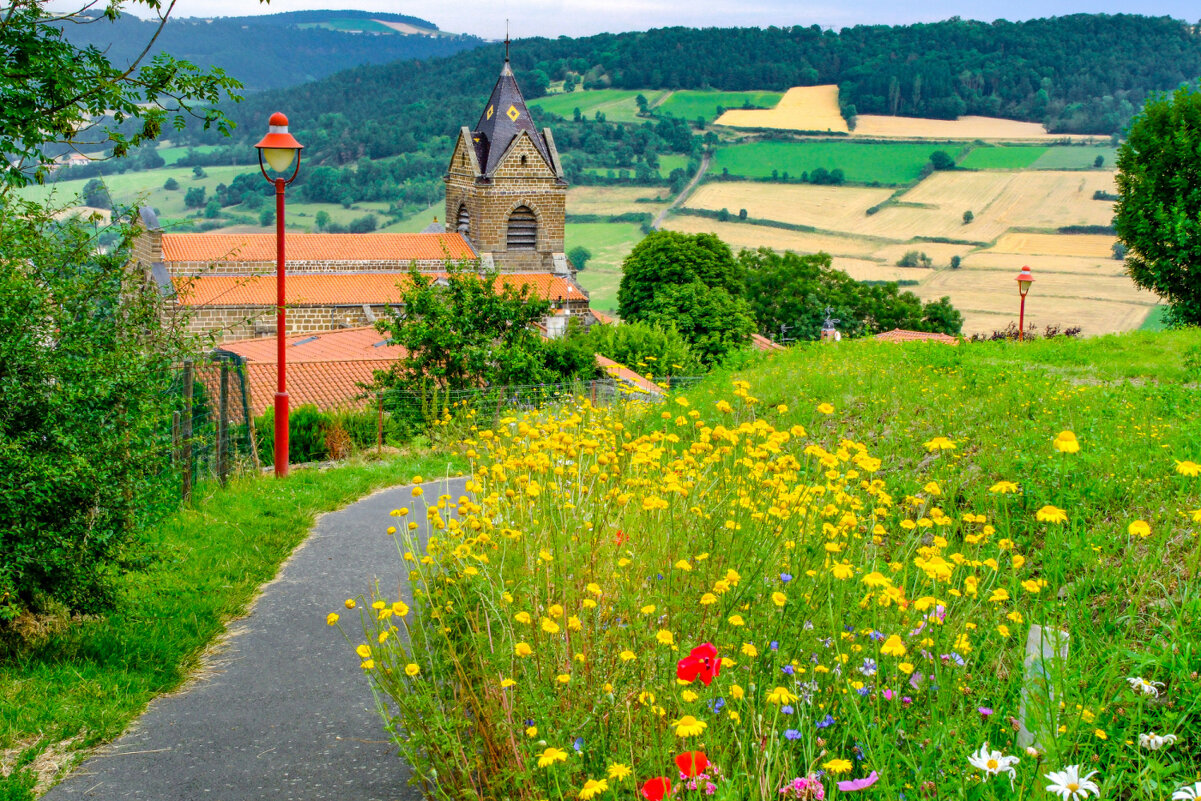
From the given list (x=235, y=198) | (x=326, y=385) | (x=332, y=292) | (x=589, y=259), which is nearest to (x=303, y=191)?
(x=235, y=198)

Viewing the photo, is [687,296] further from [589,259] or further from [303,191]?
[303,191]

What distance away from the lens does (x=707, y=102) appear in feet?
436

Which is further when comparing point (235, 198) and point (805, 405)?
point (235, 198)

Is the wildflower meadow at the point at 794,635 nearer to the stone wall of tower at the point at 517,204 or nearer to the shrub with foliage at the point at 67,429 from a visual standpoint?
the shrub with foliage at the point at 67,429

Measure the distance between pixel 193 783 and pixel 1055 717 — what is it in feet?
12.0

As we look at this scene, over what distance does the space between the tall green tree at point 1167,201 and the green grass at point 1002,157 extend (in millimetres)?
87092

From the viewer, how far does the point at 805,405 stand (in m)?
9.05

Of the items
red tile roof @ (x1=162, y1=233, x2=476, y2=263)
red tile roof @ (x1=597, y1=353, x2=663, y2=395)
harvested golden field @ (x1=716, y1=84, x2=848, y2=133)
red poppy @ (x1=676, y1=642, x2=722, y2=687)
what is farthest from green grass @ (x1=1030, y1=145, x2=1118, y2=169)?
red poppy @ (x1=676, y1=642, x2=722, y2=687)

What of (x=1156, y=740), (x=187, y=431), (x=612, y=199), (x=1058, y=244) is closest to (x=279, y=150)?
(x=187, y=431)

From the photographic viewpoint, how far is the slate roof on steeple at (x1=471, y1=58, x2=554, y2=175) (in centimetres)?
5041

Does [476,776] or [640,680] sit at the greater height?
[640,680]

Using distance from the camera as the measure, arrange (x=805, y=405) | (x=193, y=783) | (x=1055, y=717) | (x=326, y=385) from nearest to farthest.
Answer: (x=1055, y=717), (x=193, y=783), (x=805, y=405), (x=326, y=385)

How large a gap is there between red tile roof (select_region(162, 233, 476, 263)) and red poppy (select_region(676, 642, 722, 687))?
40.3 meters

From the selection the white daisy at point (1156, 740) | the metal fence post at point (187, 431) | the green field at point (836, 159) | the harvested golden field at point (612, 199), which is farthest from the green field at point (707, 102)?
the white daisy at point (1156, 740)
